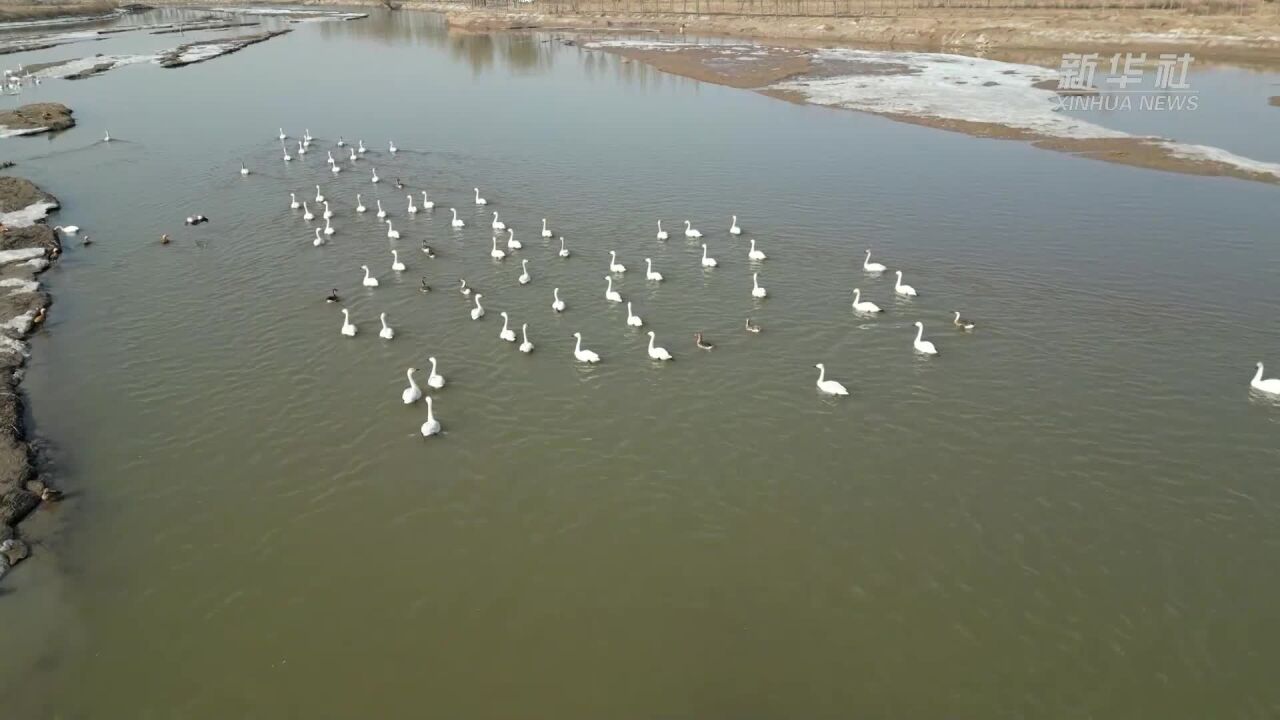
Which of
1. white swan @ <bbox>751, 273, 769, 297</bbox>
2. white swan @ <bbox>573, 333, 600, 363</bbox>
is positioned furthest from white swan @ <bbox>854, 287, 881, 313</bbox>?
white swan @ <bbox>573, 333, 600, 363</bbox>

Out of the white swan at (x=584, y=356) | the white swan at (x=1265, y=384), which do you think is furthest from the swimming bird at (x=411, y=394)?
the white swan at (x=1265, y=384)

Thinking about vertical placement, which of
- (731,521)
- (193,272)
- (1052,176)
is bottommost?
(731,521)

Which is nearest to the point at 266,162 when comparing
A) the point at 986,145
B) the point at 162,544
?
the point at 162,544

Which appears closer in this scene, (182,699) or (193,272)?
(182,699)

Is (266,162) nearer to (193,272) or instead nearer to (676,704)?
(193,272)

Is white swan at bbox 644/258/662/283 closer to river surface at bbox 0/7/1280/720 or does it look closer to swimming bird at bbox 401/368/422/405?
river surface at bbox 0/7/1280/720
